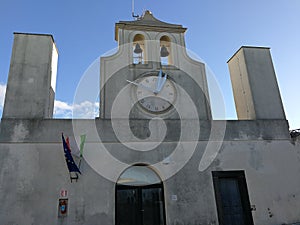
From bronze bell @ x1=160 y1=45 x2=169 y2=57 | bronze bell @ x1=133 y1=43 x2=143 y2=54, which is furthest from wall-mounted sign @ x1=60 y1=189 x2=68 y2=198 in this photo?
bronze bell @ x1=160 y1=45 x2=169 y2=57

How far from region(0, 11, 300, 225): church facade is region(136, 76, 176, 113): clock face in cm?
4

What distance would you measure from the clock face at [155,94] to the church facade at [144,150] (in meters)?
0.04

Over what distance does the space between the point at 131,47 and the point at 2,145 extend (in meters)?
6.27

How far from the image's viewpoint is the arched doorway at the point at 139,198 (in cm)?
908

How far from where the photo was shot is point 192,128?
10.4 metres

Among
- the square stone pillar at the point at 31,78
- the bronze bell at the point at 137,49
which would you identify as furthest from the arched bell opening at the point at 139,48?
the square stone pillar at the point at 31,78

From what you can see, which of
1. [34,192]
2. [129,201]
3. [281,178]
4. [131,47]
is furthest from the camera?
[131,47]

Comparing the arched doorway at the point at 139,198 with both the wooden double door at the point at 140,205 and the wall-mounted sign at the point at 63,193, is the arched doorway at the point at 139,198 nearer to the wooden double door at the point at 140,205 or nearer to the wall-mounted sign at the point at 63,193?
the wooden double door at the point at 140,205

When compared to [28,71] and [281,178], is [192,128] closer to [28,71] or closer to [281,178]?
[281,178]

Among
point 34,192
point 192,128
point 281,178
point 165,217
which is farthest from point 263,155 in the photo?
point 34,192

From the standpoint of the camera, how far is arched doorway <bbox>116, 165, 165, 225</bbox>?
29.8ft

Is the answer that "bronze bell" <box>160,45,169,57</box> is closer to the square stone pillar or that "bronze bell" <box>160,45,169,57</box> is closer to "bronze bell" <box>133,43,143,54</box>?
"bronze bell" <box>133,43,143,54</box>

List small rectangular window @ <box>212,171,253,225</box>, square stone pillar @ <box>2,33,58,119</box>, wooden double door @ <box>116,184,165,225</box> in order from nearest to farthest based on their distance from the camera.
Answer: wooden double door @ <box>116,184,165,225</box> < small rectangular window @ <box>212,171,253,225</box> < square stone pillar @ <box>2,33,58,119</box>

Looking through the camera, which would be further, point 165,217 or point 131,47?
point 131,47
